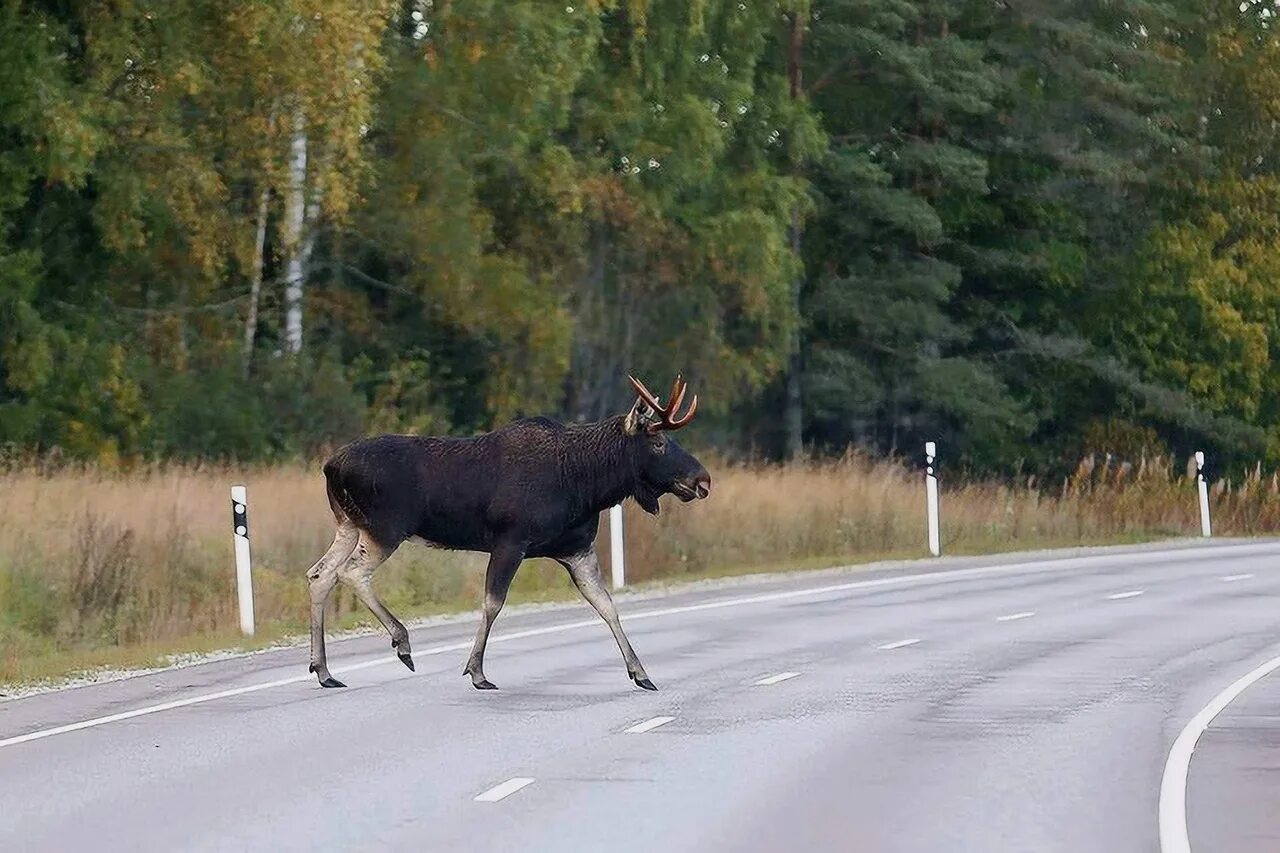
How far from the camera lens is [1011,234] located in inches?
2468

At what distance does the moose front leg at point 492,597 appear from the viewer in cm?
1828

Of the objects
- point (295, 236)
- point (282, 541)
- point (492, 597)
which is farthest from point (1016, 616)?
point (295, 236)

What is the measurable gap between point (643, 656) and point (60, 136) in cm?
1561

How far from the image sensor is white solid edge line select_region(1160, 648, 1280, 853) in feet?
37.9

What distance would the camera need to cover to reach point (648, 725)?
16.0m

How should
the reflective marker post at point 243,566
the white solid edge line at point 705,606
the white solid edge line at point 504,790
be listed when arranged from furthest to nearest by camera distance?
the reflective marker post at point 243,566 < the white solid edge line at point 705,606 < the white solid edge line at point 504,790

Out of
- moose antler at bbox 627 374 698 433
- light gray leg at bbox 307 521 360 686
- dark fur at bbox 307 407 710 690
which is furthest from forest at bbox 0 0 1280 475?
moose antler at bbox 627 374 698 433

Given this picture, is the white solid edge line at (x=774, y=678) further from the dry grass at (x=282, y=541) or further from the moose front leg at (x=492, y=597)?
the dry grass at (x=282, y=541)

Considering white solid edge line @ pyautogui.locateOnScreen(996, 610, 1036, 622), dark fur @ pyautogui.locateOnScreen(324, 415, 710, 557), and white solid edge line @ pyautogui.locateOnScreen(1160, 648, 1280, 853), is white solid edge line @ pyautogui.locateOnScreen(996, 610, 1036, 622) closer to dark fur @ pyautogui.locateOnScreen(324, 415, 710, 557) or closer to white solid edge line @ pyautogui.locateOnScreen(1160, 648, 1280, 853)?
white solid edge line @ pyautogui.locateOnScreen(1160, 648, 1280, 853)

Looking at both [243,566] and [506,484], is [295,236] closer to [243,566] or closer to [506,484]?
[243,566]

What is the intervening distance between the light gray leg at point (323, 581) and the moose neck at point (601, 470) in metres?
1.55

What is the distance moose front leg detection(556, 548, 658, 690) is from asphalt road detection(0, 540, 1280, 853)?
216 mm

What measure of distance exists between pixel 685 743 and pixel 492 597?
3789mm

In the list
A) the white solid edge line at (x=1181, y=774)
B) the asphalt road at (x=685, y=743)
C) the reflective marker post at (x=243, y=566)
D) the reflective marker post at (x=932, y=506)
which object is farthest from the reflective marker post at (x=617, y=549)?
the white solid edge line at (x=1181, y=774)
